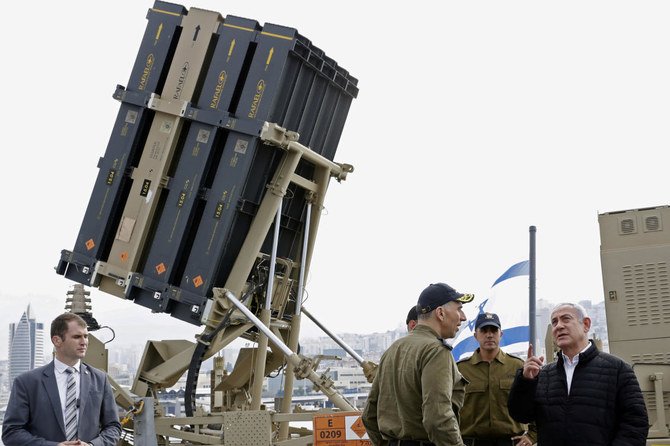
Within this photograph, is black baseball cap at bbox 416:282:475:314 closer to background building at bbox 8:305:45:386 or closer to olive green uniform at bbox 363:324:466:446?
olive green uniform at bbox 363:324:466:446

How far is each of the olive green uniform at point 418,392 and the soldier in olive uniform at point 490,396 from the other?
98 cm

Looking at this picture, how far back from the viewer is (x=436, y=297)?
5418mm

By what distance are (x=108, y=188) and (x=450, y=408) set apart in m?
8.30

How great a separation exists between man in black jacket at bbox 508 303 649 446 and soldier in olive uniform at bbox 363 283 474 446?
50 centimetres

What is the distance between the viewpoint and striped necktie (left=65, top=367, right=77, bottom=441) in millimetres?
5387

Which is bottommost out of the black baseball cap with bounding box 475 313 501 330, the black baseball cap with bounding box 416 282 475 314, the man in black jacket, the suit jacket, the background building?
the suit jacket

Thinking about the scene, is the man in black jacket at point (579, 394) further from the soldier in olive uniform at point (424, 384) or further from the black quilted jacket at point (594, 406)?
the soldier in olive uniform at point (424, 384)

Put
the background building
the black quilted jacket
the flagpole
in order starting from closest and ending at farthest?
the black quilted jacket, the flagpole, the background building

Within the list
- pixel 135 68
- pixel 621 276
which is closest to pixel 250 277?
pixel 135 68

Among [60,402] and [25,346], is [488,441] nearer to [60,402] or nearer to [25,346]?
[60,402]

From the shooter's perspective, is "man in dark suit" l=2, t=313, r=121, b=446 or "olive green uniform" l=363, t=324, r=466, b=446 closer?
"olive green uniform" l=363, t=324, r=466, b=446

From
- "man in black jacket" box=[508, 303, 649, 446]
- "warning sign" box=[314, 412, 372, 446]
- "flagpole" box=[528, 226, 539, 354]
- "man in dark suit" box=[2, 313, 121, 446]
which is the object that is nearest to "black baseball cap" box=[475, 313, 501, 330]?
"flagpole" box=[528, 226, 539, 354]

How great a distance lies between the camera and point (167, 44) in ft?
40.6

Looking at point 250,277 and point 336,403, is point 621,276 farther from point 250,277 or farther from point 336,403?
point 250,277
